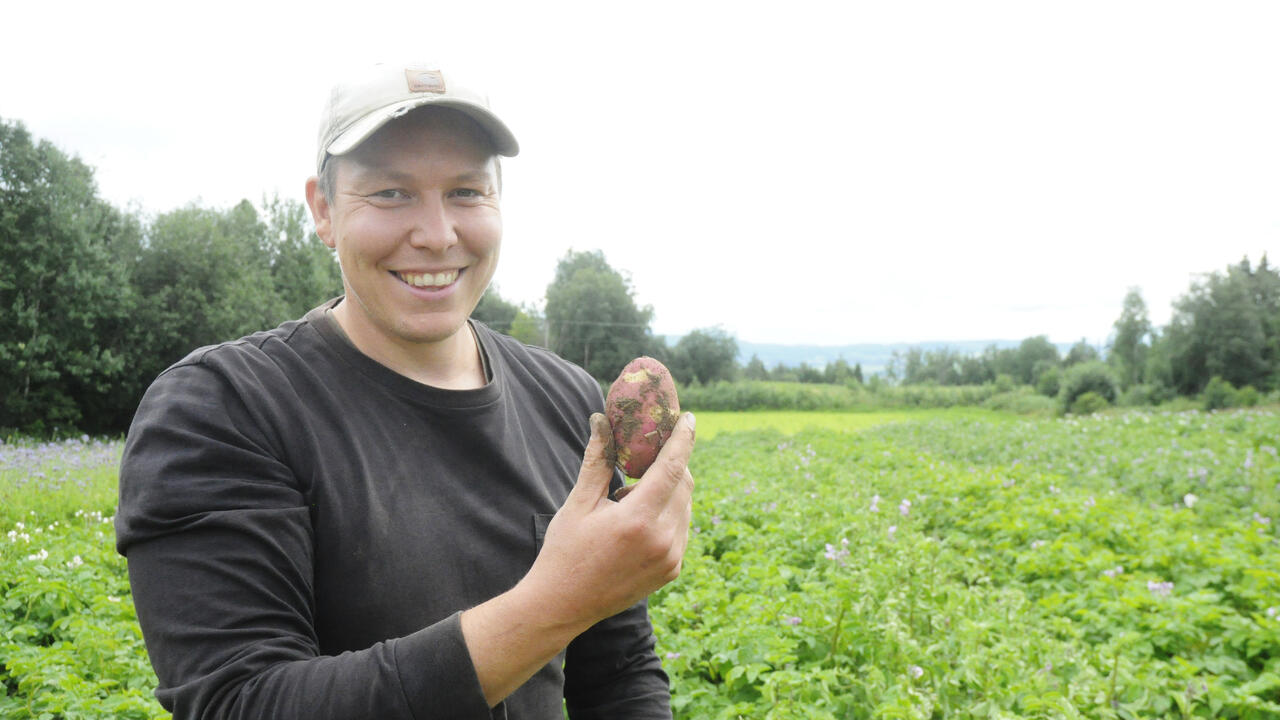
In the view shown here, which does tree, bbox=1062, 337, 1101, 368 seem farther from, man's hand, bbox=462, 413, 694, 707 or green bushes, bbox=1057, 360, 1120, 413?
man's hand, bbox=462, 413, 694, 707

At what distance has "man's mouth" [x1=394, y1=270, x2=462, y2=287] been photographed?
4.86 feet

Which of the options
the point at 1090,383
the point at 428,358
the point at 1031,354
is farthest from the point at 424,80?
the point at 1031,354

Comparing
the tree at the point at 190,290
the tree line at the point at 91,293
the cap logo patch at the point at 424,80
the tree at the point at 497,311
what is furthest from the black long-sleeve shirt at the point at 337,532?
the tree at the point at 497,311

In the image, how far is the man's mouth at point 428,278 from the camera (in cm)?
148

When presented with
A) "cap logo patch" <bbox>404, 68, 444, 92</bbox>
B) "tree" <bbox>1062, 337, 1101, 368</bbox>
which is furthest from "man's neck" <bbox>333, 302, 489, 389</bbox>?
"tree" <bbox>1062, 337, 1101, 368</bbox>

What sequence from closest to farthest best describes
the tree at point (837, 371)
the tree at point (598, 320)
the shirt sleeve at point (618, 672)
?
the shirt sleeve at point (618, 672) < the tree at point (598, 320) < the tree at point (837, 371)

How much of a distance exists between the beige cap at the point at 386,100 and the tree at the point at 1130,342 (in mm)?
42792

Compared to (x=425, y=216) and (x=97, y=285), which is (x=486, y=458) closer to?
(x=425, y=216)

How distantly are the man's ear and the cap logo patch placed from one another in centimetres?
29

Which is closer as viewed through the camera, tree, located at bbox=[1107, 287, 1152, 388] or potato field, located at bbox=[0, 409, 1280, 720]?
potato field, located at bbox=[0, 409, 1280, 720]

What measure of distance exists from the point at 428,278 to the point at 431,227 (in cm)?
10

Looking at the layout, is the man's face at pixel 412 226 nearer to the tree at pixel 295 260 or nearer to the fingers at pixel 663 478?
the fingers at pixel 663 478

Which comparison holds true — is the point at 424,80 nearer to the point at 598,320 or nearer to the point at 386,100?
the point at 386,100

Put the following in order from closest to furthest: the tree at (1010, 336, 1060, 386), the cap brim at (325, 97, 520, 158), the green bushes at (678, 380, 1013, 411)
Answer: the cap brim at (325, 97, 520, 158) < the green bushes at (678, 380, 1013, 411) < the tree at (1010, 336, 1060, 386)
